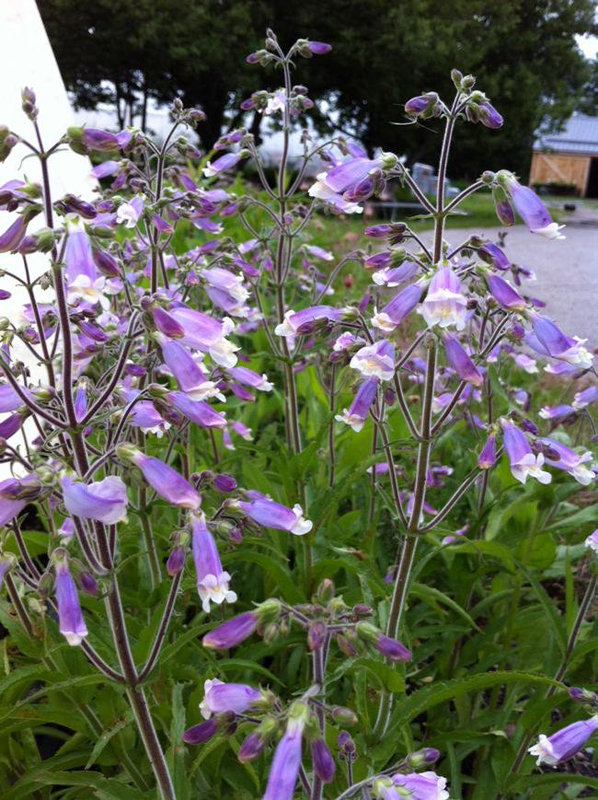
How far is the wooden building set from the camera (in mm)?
44906

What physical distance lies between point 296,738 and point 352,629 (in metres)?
0.26

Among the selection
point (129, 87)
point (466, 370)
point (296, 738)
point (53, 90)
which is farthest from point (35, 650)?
point (129, 87)

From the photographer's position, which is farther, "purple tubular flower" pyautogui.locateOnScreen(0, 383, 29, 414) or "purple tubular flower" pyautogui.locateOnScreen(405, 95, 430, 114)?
"purple tubular flower" pyautogui.locateOnScreen(405, 95, 430, 114)

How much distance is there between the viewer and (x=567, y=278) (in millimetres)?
8234

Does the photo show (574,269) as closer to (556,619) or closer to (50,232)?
(556,619)

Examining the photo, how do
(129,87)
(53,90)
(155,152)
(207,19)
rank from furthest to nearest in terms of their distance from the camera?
(129,87) < (207,19) < (53,90) < (155,152)

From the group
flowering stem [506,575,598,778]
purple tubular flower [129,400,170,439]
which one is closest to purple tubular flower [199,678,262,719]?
purple tubular flower [129,400,170,439]

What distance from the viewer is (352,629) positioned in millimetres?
1591

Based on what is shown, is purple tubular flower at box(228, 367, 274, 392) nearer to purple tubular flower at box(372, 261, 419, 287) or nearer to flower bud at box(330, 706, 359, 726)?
purple tubular flower at box(372, 261, 419, 287)

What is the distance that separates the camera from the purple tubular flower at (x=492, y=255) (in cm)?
219

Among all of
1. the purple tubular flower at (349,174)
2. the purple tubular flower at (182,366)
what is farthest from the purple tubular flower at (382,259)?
the purple tubular flower at (182,366)

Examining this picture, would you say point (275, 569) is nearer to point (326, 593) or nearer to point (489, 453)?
point (489, 453)

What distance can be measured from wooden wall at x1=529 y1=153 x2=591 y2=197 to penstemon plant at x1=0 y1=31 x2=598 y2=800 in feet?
150

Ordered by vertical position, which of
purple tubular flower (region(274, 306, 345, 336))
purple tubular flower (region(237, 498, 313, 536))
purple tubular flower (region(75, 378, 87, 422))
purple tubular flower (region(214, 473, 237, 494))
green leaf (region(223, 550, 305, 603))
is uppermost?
purple tubular flower (region(274, 306, 345, 336))
